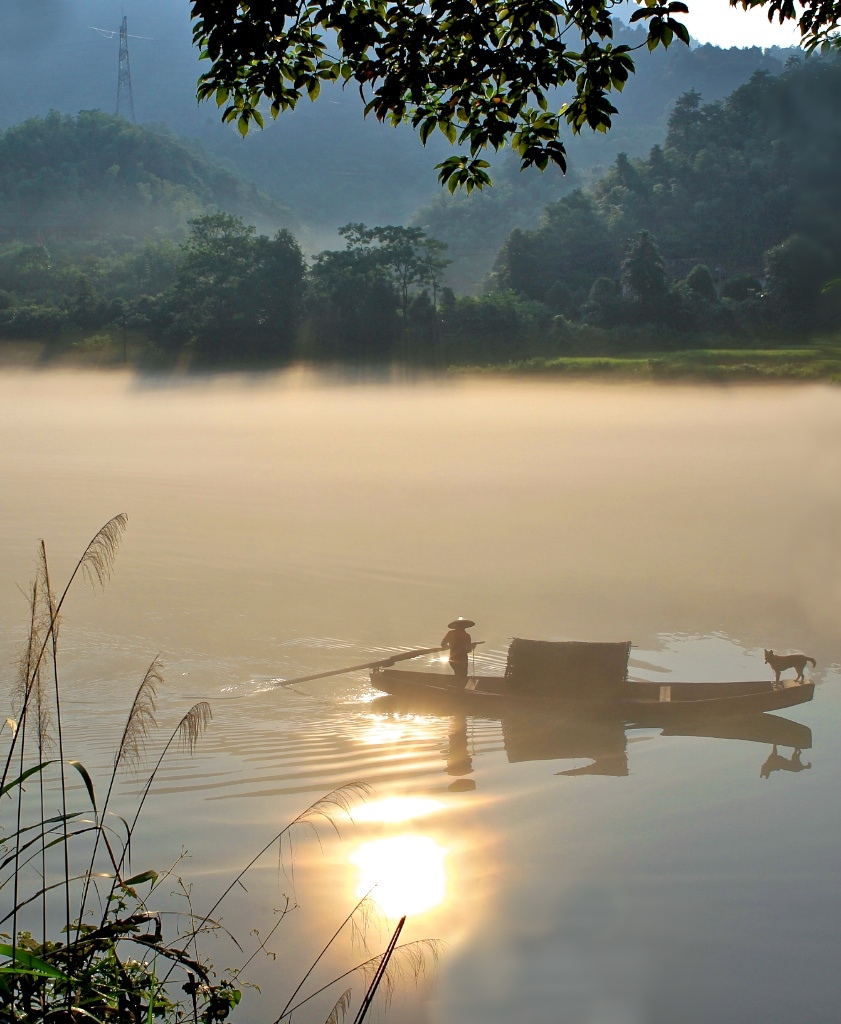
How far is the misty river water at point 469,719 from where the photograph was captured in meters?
5.74

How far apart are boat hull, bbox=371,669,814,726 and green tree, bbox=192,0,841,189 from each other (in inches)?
219

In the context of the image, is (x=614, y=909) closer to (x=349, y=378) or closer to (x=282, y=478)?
(x=282, y=478)

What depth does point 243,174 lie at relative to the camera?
120m

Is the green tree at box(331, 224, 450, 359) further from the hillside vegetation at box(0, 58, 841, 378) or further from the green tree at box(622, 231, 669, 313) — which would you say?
the green tree at box(622, 231, 669, 313)

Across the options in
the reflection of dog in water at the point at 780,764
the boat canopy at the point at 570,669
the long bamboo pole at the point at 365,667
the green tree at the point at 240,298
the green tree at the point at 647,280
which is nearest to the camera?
the reflection of dog in water at the point at 780,764

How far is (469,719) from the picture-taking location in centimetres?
961

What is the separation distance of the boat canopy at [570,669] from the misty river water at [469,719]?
0.40m

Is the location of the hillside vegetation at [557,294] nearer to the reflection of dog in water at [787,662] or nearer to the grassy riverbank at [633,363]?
the grassy riverbank at [633,363]

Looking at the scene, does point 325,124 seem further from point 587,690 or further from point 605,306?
point 587,690

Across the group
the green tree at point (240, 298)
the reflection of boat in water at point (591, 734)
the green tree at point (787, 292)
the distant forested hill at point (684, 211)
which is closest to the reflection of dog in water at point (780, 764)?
the reflection of boat in water at point (591, 734)

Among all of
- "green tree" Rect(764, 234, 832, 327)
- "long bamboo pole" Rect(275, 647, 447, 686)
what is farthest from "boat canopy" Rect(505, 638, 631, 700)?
"green tree" Rect(764, 234, 832, 327)

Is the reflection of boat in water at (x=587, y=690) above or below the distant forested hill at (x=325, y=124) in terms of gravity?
below

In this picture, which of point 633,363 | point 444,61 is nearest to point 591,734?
point 444,61

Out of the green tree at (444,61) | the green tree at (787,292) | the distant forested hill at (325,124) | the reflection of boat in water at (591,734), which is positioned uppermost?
the distant forested hill at (325,124)
